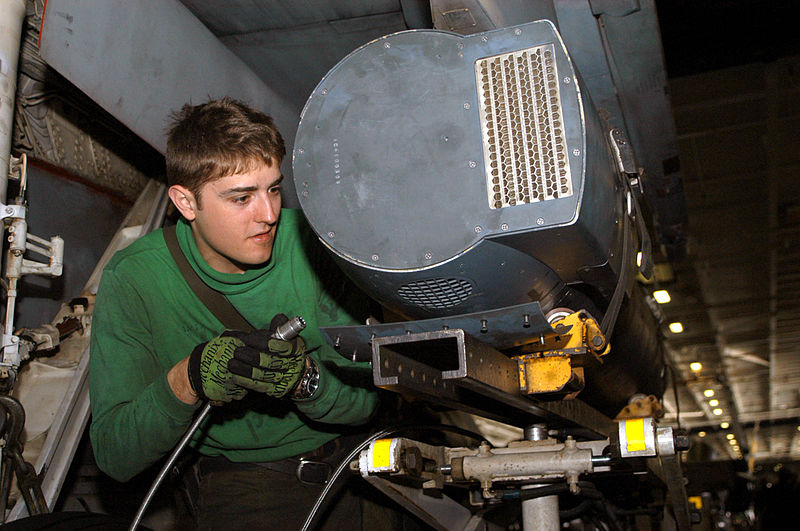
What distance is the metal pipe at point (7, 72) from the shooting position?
198cm

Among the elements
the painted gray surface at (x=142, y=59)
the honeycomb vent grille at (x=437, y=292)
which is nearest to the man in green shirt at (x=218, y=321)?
the painted gray surface at (x=142, y=59)

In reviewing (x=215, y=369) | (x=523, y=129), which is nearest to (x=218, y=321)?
(x=215, y=369)

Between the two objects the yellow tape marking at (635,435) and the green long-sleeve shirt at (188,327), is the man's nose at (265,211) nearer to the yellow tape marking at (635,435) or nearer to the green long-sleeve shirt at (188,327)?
the green long-sleeve shirt at (188,327)

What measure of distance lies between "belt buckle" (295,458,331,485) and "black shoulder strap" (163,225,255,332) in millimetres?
529

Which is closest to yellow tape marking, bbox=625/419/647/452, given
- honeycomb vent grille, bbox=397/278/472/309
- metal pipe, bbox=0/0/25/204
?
honeycomb vent grille, bbox=397/278/472/309

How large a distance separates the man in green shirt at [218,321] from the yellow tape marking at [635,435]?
2.72ft

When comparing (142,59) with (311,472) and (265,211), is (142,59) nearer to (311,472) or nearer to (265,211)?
(265,211)

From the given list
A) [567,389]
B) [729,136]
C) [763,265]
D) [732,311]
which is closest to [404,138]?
[567,389]

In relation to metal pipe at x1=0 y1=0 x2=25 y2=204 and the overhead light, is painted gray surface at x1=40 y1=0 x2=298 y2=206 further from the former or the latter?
the overhead light

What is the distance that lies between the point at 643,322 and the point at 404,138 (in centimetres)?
135

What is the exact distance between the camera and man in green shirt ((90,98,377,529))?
2.03 metres

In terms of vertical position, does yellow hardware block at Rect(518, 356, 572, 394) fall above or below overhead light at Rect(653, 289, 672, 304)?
below

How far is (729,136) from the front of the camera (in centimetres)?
569

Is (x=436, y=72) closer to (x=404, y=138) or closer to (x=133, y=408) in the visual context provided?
(x=404, y=138)
